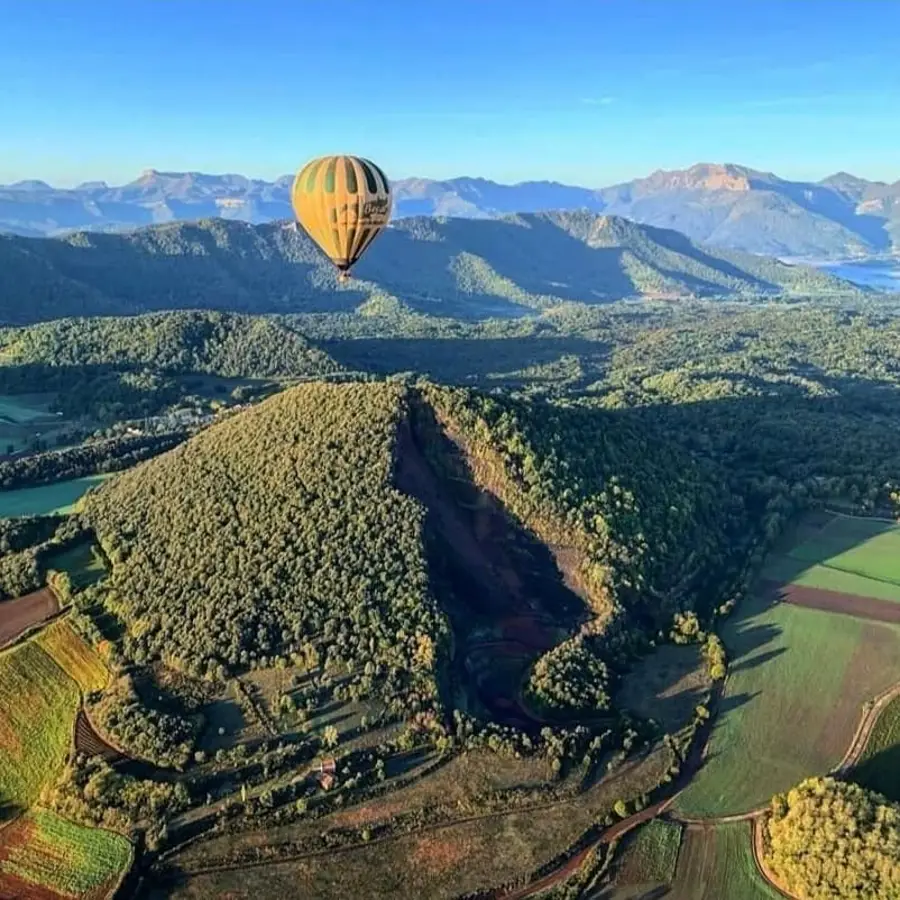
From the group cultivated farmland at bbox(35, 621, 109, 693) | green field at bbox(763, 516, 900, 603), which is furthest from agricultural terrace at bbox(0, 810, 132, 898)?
green field at bbox(763, 516, 900, 603)

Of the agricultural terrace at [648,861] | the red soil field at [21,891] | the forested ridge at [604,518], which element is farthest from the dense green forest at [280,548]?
the red soil field at [21,891]

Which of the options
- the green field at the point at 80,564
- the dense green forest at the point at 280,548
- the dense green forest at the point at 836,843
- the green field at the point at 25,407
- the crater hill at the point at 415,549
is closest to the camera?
the dense green forest at the point at 836,843

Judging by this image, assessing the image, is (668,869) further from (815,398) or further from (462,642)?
(815,398)

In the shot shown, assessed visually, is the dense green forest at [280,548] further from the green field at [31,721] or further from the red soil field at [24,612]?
the green field at [31,721]

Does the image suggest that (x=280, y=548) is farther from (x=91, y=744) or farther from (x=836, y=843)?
(x=836, y=843)

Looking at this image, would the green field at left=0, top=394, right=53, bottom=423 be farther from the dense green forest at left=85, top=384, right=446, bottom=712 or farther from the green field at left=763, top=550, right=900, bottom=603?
the green field at left=763, top=550, right=900, bottom=603
